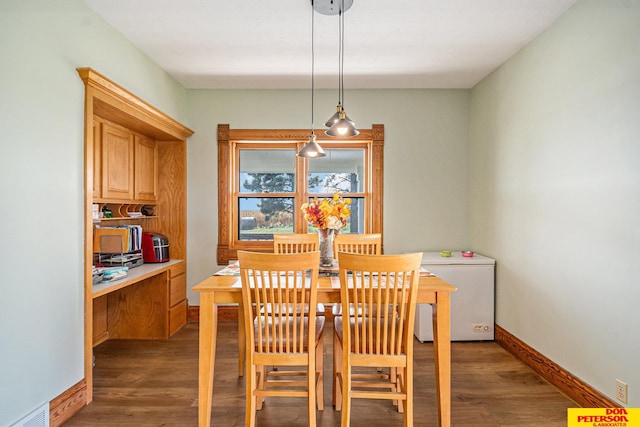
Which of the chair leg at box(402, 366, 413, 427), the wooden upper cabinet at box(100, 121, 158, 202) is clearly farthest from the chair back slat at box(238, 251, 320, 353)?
the wooden upper cabinet at box(100, 121, 158, 202)

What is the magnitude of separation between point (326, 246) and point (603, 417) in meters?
2.03

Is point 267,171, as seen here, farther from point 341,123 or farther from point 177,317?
point 341,123

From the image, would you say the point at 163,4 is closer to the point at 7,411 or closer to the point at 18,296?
the point at 18,296

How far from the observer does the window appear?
169 inches

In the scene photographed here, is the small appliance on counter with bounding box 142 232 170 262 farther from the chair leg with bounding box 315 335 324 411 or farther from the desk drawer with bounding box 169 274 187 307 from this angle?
the chair leg with bounding box 315 335 324 411

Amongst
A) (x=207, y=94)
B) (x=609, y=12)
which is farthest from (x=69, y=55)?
(x=609, y=12)

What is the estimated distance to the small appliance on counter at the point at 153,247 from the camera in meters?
3.68

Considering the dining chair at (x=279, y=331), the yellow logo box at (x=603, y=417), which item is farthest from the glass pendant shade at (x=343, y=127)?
the yellow logo box at (x=603, y=417)

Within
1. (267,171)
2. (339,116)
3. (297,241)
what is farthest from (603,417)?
(267,171)

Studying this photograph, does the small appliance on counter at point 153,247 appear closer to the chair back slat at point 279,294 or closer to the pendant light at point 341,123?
the chair back slat at point 279,294

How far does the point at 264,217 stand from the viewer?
4391 millimetres

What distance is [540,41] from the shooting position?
2.88 metres

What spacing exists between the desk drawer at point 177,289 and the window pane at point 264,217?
822 mm

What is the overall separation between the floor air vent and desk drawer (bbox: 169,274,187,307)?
5.39ft
